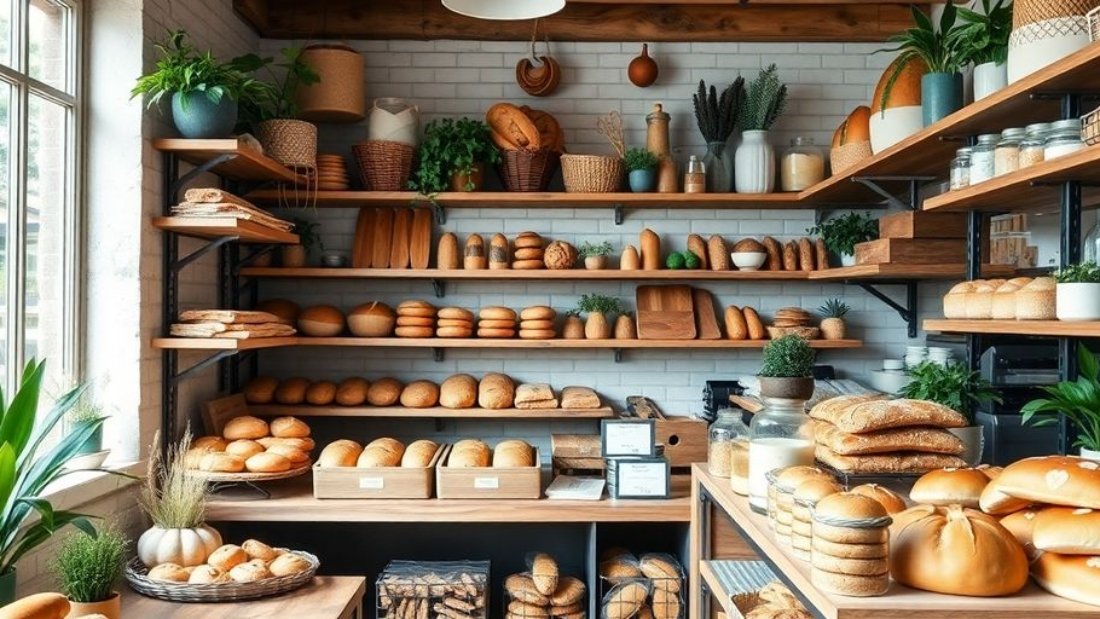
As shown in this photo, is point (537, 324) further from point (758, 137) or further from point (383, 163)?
point (758, 137)

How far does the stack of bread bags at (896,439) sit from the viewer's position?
76.4 inches

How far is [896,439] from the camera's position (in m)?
1.95

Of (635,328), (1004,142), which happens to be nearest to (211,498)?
(635,328)

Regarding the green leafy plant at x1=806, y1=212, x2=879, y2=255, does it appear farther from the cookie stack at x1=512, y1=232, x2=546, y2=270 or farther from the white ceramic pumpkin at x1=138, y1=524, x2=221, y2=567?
the white ceramic pumpkin at x1=138, y1=524, x2=221, y2=567

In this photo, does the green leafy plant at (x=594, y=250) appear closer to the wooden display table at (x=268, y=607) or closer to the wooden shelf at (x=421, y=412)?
the wooden shelf at (x=421, y=412)

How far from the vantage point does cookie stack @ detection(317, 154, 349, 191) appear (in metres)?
4.17

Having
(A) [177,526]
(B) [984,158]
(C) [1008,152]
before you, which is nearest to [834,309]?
(B) [984,158]

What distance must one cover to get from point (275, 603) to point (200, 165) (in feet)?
6.06

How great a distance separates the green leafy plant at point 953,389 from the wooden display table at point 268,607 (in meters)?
1.81

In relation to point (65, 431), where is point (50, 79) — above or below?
above

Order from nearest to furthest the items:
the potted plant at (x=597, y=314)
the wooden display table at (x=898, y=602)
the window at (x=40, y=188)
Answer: the wooden display table at (x=898, y=602)
the window at (x=40, y=188)
the potted plant at (x=597, y=314)

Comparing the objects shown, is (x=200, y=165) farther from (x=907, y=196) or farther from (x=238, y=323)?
(x=907, y=196)

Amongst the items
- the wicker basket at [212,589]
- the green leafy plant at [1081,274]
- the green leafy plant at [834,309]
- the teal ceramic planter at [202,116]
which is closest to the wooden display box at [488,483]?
the wicker basket at [212,589]

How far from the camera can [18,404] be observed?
2166 mm
